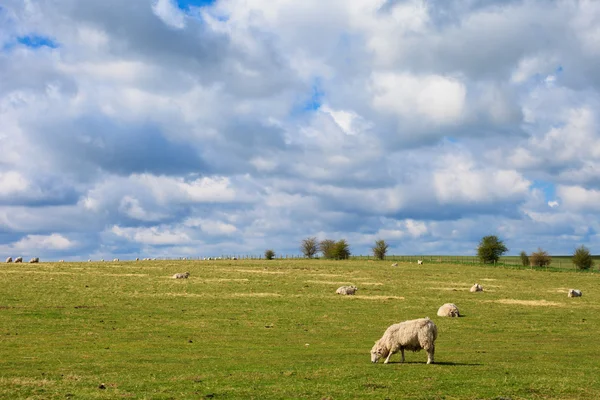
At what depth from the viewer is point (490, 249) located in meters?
136

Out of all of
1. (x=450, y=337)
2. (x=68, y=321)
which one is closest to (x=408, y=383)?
(x=450, y=337)

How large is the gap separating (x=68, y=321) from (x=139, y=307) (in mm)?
7223

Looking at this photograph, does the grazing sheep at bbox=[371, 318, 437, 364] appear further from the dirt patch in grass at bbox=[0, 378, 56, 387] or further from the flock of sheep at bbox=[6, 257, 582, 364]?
the dirt patch in grass at bbox=[0, 378, 56, 387]

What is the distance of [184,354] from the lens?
25.7 metres

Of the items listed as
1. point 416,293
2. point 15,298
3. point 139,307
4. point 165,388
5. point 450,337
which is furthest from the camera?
point 416,293

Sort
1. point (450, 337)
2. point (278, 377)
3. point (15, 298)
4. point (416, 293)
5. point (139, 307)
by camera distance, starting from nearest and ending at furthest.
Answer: point (278, 377) → point (450, 337) → point (139, 307) → point (15, 298) → point (416, 293)

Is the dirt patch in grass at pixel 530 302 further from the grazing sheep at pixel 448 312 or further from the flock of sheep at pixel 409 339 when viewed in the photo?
the flock of sheep at pixel 409 339

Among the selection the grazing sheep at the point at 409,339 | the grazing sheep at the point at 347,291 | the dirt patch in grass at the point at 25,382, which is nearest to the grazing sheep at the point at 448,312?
the grazing sheep at the point at 347,291

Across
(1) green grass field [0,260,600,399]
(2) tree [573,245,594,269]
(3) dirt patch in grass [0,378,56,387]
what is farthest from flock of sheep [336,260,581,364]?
(2) tree [573,245,594,269]

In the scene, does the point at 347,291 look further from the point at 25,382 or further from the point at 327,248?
the point at 327,248

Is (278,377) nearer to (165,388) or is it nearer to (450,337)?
(165,388)

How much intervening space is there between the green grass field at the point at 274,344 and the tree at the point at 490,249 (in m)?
80.8

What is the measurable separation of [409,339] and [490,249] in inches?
4707

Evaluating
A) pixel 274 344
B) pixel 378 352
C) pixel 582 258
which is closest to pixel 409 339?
pixel 378 352
